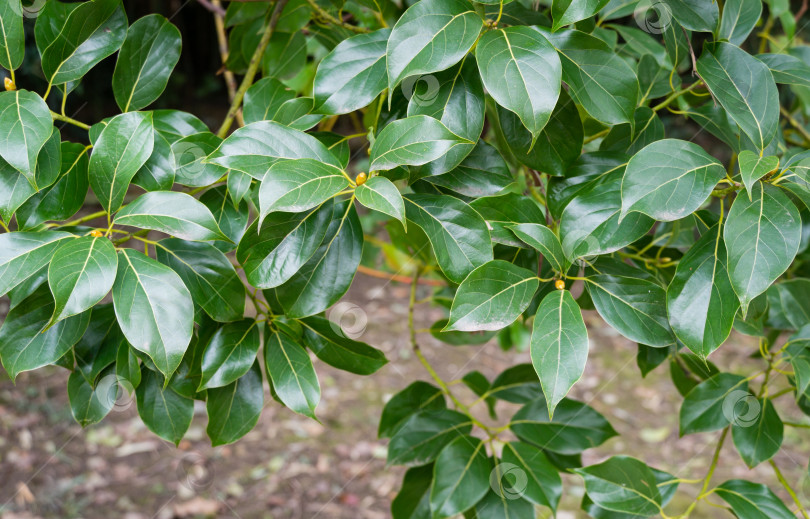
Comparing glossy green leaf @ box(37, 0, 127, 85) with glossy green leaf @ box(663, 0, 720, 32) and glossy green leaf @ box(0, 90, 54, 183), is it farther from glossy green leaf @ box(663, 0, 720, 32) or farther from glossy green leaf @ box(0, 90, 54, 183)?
glossy green leaf @ box(663, 0, 720, 32)

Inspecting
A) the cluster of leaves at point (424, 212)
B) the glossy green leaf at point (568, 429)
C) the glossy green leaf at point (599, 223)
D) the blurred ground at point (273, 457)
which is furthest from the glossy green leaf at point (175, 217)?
the blurred ground at point (273, 457)

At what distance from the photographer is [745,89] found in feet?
2.26

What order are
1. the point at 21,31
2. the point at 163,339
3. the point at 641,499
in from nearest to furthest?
the point at 163,339 < the point at 21,31 < the point at 641,499

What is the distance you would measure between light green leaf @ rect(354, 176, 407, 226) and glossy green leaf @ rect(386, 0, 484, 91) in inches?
3.4

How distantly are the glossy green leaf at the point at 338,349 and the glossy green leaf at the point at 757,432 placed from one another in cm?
49

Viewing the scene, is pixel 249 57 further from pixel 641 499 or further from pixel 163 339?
pixel 641 499

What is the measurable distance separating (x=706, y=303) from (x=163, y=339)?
520 mm

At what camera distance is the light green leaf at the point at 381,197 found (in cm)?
57

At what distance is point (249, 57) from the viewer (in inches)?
45.9

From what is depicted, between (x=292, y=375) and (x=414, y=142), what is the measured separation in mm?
318

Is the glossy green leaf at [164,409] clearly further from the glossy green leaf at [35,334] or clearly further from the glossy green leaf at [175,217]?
the glossy green leaf at [175,217]

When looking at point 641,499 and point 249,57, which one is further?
point 249,57

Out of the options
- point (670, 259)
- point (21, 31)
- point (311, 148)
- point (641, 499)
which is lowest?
point (641, 499)

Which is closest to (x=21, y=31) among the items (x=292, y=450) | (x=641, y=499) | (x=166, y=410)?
(x=166, y=410)
